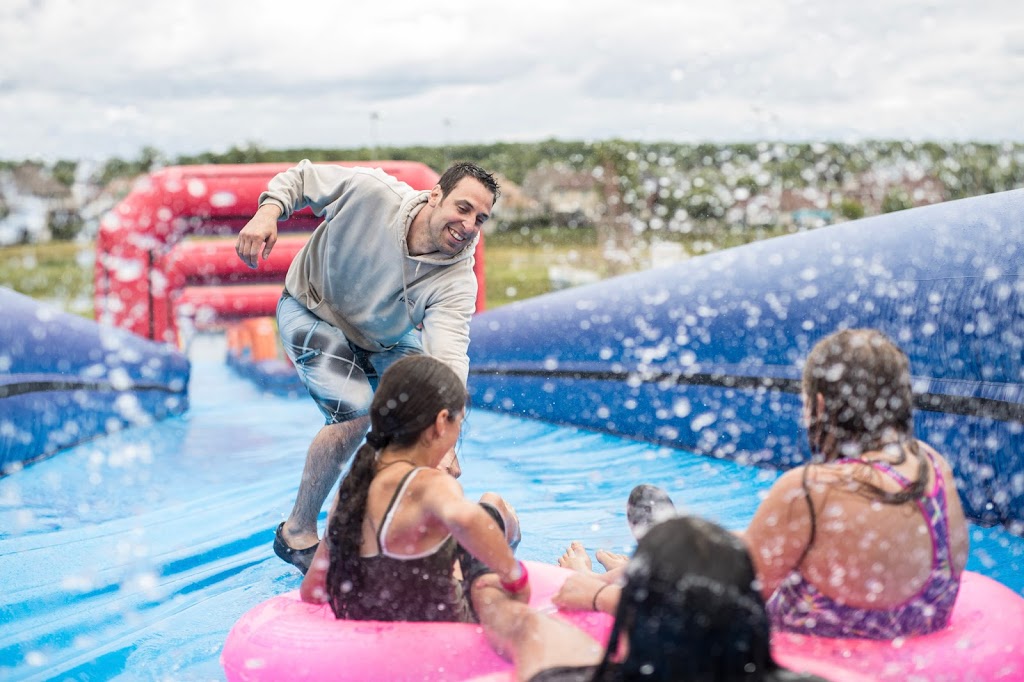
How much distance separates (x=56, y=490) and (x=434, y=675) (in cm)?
236

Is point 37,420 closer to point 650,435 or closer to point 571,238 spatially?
point 650,435

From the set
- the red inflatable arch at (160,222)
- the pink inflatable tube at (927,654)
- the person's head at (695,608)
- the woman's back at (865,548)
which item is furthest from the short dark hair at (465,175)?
the red inflatable arch at (160,222)

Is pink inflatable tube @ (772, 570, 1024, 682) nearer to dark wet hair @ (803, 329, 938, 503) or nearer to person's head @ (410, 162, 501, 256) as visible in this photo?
dark wet hair @ (803, 329, 938, 503)

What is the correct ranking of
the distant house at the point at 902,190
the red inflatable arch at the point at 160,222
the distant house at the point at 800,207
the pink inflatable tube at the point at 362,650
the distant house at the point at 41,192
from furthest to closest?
the distant house at the point at 902,190, the distant house at the point at 800,207, the red inflatable arch at the point at 160,222, the distant house at the point at 41,192, the pink inflatable tube at the point at 362,650

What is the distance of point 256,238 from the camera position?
2160 mm

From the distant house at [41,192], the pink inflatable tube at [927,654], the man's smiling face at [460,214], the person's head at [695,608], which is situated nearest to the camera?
the person's head at [695,608]

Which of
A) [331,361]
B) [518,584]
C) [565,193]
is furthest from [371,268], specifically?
[565,193]

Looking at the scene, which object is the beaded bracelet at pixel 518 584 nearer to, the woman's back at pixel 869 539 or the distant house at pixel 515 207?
the woman's back at pixel 869 539

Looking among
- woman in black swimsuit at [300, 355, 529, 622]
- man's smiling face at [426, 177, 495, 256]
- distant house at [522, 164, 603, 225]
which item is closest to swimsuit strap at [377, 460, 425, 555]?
woman in black swimsuit at [300, 355, 529, 622]

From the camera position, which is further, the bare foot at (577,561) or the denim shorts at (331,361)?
the denim shorts at (331,361)

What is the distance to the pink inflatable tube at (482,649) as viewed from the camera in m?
1.43

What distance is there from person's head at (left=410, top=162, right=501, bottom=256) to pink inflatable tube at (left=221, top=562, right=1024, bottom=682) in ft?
2.97

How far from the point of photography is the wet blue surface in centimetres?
192

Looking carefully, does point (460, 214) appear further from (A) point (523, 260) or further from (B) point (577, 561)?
(A) point (523, 260)
